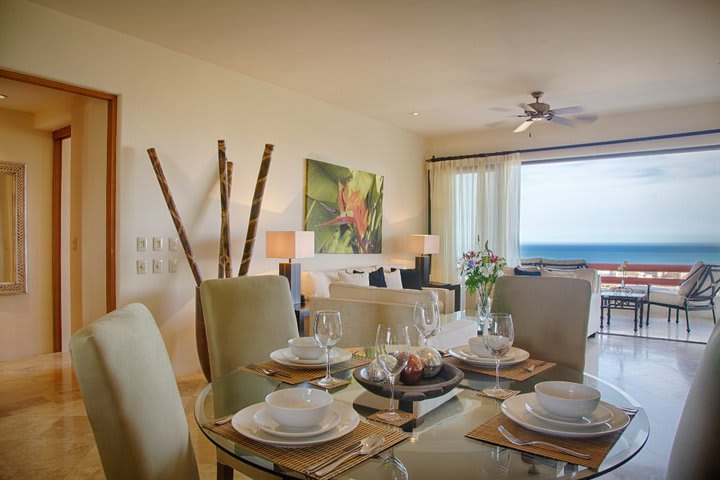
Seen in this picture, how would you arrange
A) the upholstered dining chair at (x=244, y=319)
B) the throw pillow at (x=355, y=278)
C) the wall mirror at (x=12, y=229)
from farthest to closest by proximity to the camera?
the throw pillow at (x=355, y=278) < the wall mirror at (x=12, y=229) < the upholstered dining chair at (x=244, y=319)

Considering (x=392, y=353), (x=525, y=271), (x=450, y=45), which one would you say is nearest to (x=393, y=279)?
(x=525, y=271)

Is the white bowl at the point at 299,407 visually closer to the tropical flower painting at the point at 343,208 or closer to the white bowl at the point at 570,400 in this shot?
the white bowl at the point at 570,400

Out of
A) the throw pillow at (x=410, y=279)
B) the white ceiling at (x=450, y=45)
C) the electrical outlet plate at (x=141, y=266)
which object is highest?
the white ceiling at (x=450, y=45)

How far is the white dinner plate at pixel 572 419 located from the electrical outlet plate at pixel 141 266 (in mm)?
3277

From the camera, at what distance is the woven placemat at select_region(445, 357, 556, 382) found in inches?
62.2

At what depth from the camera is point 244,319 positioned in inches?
78.9

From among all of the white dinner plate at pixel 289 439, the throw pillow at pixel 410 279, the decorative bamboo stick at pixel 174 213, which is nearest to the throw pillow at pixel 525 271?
the throw pillow at pixel 410 279

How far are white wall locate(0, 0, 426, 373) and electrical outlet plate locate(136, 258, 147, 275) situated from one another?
39 mm

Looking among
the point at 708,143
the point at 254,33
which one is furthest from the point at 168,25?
the point at 708,143

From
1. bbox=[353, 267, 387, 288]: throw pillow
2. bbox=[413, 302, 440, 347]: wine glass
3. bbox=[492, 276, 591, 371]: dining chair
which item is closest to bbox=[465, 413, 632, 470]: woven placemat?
bbox=[413, 302, 440, 347]: wine glass

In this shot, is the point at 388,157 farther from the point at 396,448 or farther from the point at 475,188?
the point at 396,448

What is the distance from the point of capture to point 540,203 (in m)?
14.7

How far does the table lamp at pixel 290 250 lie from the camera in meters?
4.38

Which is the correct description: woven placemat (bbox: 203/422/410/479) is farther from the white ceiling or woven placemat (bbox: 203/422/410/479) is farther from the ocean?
the ocean
